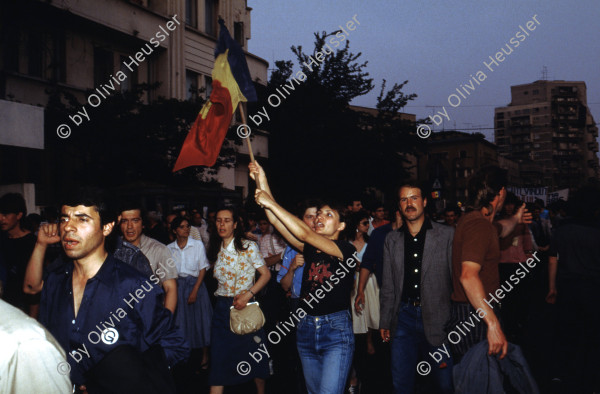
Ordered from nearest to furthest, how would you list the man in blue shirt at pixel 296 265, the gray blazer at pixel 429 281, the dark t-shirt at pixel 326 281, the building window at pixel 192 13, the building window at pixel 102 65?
the dark t-shirt at pixel 326 281 < the gray blazer at pixel 429 281 < the man in blue shirt at pixel 296 265 < the building window at pixel 102 65 < the building window at pixel 192 13

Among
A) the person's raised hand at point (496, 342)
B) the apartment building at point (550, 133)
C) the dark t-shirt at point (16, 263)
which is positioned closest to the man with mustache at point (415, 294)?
the person's raised hand at point (496, 342)

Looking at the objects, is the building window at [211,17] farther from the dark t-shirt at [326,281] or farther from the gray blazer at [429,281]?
the dark t-shirt at [326,281]

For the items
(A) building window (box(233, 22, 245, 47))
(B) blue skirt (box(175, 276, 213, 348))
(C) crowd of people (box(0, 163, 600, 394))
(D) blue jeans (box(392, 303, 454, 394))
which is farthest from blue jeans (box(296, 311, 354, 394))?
(A) building window (box(233, 22, 245, 47))

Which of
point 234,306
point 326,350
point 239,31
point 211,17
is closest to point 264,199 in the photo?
point 326,350

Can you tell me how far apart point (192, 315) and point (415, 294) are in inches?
151

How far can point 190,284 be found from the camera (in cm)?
786

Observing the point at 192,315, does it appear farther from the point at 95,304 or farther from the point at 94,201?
the point at 95,304

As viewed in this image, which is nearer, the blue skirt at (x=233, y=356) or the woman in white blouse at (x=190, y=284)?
the blue skirt at (x=233, y=356)

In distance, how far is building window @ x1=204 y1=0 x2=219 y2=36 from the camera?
26.9 m

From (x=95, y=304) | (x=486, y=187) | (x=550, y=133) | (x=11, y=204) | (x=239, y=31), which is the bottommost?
(x=95, y=304)

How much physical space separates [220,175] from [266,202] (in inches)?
863

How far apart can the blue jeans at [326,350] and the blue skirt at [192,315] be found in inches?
140

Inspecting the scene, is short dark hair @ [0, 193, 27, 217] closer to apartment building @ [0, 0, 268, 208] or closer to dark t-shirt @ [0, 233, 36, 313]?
dark t-shirt @ [0, 233, 36, 313]

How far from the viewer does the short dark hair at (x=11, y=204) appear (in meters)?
5.95
